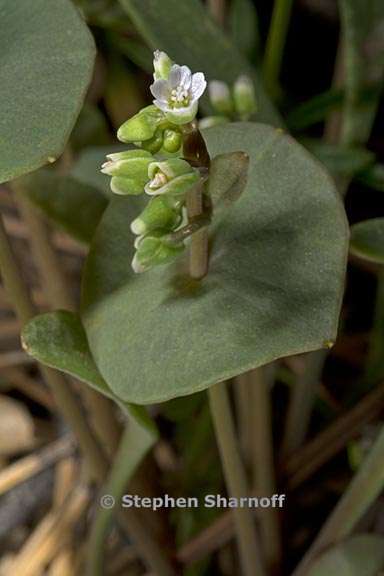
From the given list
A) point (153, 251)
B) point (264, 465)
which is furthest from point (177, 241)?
point (264, 465)

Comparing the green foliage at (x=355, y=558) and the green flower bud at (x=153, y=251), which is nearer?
the green flower bud at (x=153, y=251)

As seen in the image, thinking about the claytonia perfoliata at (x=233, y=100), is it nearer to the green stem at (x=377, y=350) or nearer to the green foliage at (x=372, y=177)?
the green foliage at (x=372, y=177)

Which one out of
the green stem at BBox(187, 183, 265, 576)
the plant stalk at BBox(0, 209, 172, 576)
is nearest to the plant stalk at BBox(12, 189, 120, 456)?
the plant stalk at BBox(0, 209, 172, 576)

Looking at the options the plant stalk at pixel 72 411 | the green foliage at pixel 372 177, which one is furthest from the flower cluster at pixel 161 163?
the green foliage at pixel 372 177

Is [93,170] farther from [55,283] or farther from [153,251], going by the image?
[153,251]

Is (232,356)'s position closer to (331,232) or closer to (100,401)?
(331,232)

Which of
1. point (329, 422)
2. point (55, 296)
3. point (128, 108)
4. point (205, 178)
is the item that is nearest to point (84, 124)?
point (128, 108)
